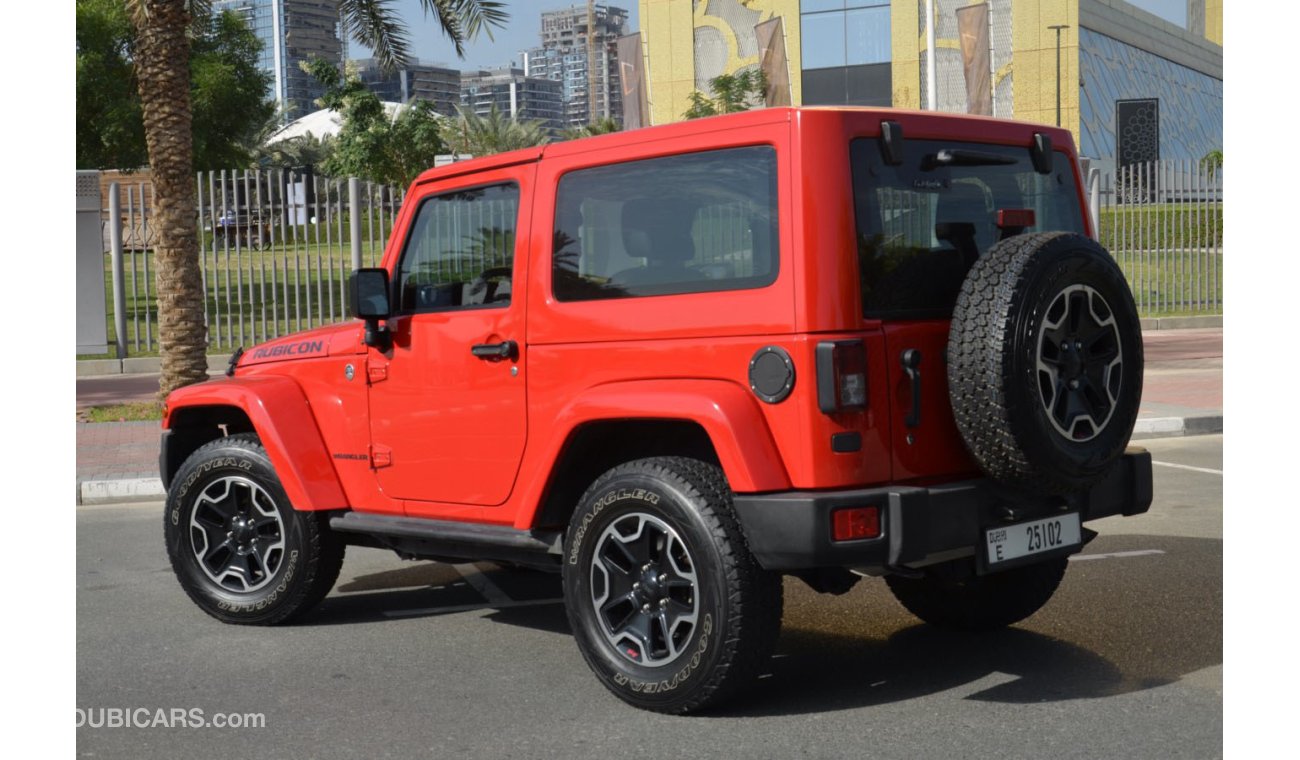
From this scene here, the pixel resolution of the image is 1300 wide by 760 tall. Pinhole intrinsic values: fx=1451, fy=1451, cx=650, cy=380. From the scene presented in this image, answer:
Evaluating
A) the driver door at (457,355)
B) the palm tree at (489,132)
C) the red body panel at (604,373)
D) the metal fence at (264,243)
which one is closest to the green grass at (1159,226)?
the metal fence at (264,243)

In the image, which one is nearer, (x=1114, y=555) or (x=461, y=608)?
(x=461, y=608)

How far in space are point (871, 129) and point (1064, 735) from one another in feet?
6.71

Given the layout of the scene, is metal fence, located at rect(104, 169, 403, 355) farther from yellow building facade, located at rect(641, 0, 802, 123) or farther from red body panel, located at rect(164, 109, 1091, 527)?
yellow building facade, located at rect(641, 0, 802, 123)

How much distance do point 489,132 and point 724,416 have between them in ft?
255

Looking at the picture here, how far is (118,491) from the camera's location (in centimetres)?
1059

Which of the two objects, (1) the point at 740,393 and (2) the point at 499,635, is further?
(2) the point at 499,635

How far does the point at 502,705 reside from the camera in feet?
16.5

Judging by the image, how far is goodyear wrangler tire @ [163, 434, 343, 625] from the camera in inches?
244

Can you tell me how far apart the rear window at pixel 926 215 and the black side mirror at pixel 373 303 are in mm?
2093

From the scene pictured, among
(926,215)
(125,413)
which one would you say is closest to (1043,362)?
(926,215)

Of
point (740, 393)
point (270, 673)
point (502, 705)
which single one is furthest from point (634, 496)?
point (270, 673)

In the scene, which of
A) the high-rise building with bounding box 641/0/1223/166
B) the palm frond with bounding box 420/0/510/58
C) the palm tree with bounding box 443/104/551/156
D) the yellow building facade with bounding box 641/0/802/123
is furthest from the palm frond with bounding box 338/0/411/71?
the palm tree with bounding box 443/104/551/156

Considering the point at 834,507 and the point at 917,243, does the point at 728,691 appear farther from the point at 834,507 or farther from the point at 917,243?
the point at 917,243

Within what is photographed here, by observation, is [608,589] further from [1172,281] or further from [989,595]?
[1172,281]
